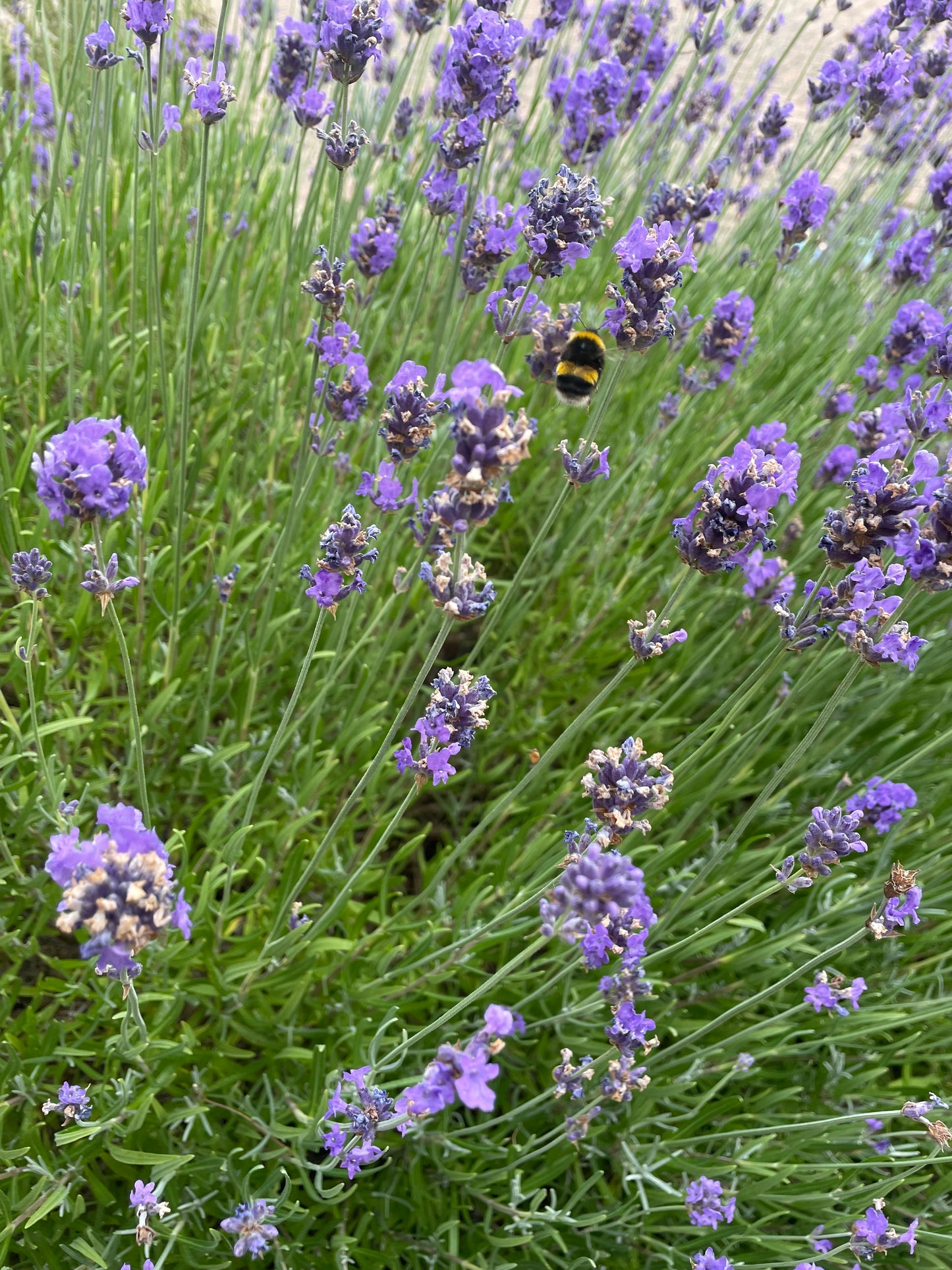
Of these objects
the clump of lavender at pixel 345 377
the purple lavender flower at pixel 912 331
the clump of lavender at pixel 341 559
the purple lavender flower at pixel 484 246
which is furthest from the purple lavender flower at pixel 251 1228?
the purple lavender flower at pixel 912 331

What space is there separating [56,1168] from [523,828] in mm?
1420

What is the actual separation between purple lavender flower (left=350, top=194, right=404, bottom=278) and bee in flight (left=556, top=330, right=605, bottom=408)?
2.45 ft

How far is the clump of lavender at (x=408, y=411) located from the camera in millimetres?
1730

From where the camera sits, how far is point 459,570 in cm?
136

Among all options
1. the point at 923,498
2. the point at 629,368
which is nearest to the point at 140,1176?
the point at 923,498

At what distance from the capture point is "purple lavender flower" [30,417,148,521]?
121 centimetres

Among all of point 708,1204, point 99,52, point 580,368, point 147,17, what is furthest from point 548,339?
point 708,1204

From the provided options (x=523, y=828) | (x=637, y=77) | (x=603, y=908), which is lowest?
(x=523, y=828)

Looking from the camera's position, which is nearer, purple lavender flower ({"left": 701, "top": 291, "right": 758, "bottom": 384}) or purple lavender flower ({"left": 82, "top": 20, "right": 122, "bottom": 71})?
purple lavender flower ({"left": 82, "top": 20, "right": 122, "bottom": 71})

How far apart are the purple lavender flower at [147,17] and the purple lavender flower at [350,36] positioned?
0.34 metres

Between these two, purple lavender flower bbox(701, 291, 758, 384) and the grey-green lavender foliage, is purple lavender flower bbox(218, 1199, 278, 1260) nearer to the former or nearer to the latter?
the grey-green lavender foliage

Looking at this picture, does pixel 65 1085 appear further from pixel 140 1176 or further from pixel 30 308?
pixel 30 308

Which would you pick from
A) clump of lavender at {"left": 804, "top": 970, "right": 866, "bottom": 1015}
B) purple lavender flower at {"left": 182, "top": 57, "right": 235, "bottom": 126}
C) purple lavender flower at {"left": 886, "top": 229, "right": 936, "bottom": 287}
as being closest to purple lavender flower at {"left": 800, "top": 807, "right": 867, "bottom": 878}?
clump of lavender at {"left": 804, "top": 970, "right": 866, "bottom": 1015}

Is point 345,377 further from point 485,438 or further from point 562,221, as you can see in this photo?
point 485,438
